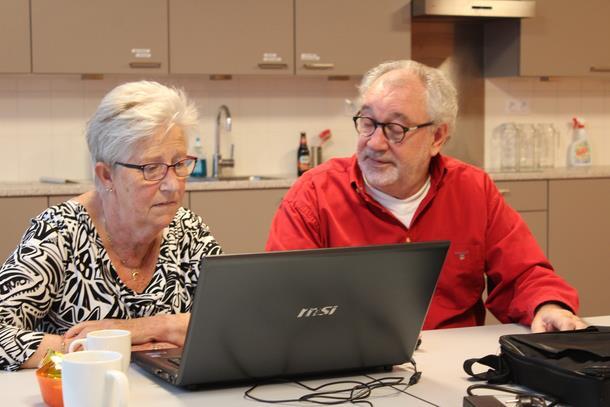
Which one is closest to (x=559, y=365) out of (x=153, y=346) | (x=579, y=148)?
(x=153, y=346)

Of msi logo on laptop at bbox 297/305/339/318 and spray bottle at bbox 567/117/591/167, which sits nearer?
msi logo on laptop at bbox 297/305/339/318

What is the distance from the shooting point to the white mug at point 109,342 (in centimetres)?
171

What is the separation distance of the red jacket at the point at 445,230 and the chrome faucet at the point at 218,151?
2246 millimetres

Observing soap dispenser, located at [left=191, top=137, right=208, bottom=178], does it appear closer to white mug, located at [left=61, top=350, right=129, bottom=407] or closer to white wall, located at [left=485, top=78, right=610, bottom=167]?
white wall, located at [left=485, top=78, right=610, bottom=167]

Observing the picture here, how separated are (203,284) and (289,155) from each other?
3617 mm

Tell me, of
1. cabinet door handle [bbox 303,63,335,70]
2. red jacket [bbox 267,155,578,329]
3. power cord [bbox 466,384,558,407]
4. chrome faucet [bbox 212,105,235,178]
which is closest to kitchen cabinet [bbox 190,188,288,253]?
chrome faucet [bbox 212,105,235,178]

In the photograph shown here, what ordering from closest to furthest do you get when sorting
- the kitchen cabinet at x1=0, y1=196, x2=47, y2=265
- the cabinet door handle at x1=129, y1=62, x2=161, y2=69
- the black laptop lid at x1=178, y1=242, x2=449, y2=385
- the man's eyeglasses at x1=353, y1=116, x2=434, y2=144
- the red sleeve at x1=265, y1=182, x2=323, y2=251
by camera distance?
the black laptop lid at x1=178, y1=242, x2=449, y2=385 → the red sleeve at x1=265, y1=182, x2=323, y2=251 → the man's eyeglasses at x1=353, y1=116, x2=434, y2=144 → the kitchen cabinet at x1=0, y1=196, x2=47, y2=265 → the cabinet door handle at x1=129, y1=62, x2=161, y2=69

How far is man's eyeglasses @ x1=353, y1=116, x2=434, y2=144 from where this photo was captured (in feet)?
8.64

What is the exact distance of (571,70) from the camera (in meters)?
5.29

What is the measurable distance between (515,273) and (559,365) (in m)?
0.87

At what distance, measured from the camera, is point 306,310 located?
1698mm

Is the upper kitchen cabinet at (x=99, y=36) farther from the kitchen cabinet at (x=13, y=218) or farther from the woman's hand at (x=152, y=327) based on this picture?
the woman's hand at (x=152, y=327)

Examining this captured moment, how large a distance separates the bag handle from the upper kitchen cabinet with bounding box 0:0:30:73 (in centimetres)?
308

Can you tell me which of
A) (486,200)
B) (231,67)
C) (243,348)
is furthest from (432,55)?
(243,348)
